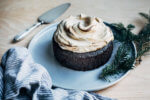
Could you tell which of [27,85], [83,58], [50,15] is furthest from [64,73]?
[50,15]

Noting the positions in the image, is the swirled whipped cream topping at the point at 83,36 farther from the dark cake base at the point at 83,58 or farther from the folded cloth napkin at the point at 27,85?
the folded cloth napkin at the point at 27,85

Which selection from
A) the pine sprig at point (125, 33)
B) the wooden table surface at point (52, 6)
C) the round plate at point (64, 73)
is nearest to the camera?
the round plate at point (64, 73)

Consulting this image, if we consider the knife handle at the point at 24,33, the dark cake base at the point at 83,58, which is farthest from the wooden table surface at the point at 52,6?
the dark cake base at the point at 83,58

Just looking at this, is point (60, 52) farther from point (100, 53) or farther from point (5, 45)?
point (5, 45)

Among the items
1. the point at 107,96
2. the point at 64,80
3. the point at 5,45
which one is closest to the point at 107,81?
the point at 107,96

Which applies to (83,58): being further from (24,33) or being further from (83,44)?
(24,33)

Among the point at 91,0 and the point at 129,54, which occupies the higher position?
the point at 91,0
